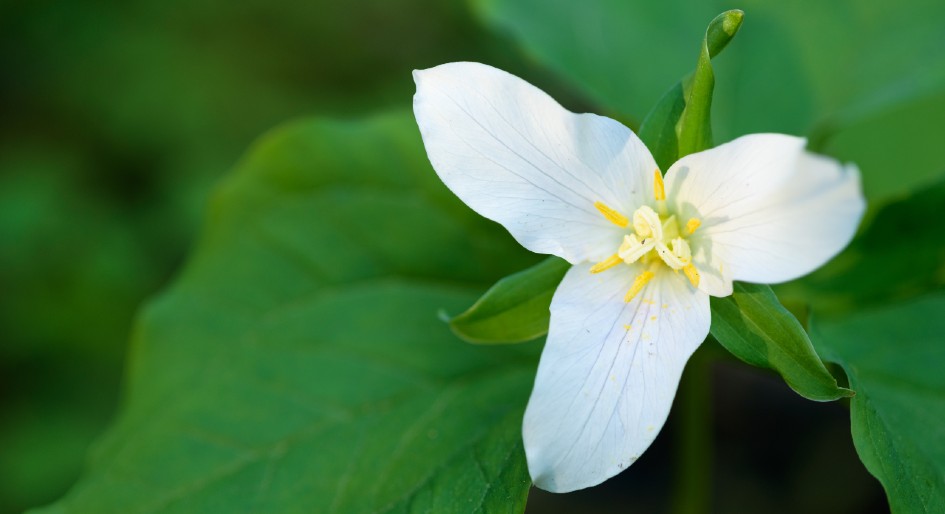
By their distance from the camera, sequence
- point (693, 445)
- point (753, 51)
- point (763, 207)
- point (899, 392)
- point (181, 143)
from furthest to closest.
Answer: point (181, 143) < point (753, 51) < point (693, 445) < point (899, 392) < point (763, 207)

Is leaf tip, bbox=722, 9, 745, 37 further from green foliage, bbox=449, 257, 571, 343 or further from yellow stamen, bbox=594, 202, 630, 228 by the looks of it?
green foliage, bbox=449, 257, 571, 343

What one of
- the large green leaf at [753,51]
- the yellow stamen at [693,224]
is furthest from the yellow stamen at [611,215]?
the large green leaf at [753,51]

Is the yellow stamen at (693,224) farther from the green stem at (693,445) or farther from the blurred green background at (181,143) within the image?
the blurred green background at (181,143)

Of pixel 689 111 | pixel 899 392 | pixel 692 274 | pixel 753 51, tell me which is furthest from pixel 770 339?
pixel 753 51

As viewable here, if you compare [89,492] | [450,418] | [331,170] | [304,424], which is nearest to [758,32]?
[331,170]

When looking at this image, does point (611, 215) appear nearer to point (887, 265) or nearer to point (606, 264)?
point (606, 264)

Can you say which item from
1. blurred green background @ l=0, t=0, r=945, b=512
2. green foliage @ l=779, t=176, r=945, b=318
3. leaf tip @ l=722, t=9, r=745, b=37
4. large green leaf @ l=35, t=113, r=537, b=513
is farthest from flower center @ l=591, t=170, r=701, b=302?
blurred green background @ l=0, t=0, r=945, b=512

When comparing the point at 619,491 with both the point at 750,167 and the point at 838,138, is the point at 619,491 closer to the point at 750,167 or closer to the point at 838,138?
the point at 838,138
